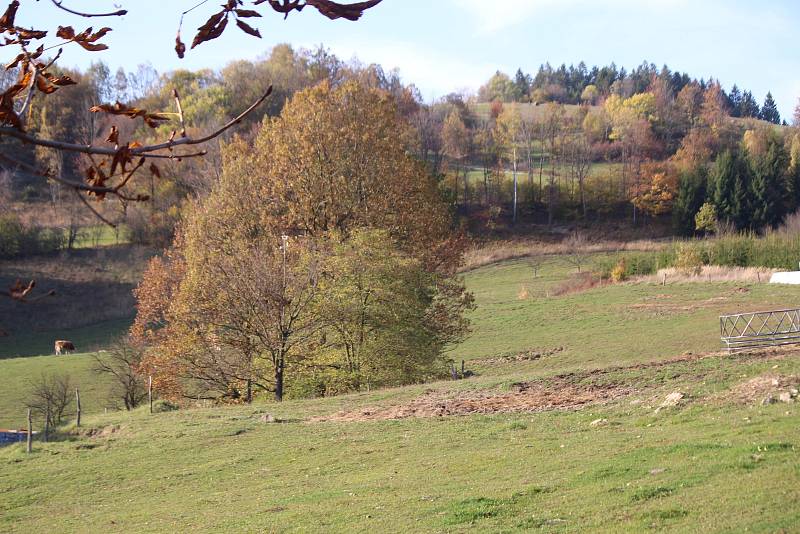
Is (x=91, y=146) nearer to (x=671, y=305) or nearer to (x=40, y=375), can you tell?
(x=40, y=375)

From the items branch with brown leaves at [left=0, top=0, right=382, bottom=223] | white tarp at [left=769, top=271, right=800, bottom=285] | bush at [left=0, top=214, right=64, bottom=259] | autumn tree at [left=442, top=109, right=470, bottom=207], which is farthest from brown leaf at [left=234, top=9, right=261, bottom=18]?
autumn tree at [left=442, top=109, right=470, bottom=207]

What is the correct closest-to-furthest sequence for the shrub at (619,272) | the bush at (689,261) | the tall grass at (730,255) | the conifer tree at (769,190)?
the bush at (689,261)
the tall grass at (730,255)
the shrub at (619,272)
the conifer tree at (769,190)

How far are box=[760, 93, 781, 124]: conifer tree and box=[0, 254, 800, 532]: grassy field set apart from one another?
158648mm

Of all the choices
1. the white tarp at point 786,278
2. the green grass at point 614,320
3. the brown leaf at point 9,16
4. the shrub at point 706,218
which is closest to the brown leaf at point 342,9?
the brown leaf at point 9,16

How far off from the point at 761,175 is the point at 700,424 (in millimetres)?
73016

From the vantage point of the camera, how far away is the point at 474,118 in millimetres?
128750

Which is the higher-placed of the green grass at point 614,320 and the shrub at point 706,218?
the shrub at point 706,218

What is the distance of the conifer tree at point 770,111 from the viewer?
163m

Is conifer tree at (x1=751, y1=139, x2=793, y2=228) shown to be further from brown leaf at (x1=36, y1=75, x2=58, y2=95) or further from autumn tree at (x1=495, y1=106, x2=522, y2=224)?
brown leaf at (x1=36, y1=75, x2=58, y2=95)

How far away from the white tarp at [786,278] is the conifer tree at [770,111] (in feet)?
420

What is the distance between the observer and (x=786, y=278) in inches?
1821

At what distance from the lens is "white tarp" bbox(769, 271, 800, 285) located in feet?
148

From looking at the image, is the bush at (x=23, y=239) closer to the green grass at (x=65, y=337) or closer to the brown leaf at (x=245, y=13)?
the green grass at (x=65, y=337)

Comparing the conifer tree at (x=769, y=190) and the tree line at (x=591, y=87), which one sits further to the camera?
the tree line at (x=591, y=87)
